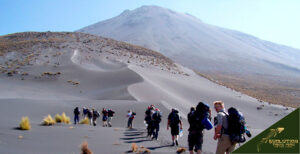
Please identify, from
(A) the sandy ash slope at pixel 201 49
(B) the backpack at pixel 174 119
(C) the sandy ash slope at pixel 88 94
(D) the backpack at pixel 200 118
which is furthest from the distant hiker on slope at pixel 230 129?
(A) the sandy ash slope at pixel 201 49

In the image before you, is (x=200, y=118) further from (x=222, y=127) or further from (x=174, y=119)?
(x=174, y=119)

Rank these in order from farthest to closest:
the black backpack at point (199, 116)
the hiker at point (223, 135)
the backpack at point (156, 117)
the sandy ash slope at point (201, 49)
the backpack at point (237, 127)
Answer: the sandy ash slope at point (201, 49)
the backpack at point (156, 117)
the black backpack at point (199, 116)
the hiker at point (223, 135)
the backpack at point (237, 127)

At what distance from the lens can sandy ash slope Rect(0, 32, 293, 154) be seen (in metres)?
9.04

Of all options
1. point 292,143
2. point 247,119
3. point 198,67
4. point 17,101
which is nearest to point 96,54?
point 17,101

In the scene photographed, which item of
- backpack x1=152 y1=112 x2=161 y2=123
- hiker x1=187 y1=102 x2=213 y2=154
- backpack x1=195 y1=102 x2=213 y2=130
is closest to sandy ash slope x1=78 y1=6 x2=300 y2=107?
backpack x1=152 y1=112 x2=161 y2=123

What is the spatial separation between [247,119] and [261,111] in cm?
524

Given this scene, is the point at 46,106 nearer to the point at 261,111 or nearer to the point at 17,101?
the point at 17,101

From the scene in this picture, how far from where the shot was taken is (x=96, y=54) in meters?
47.5

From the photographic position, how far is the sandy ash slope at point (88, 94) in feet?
29.7

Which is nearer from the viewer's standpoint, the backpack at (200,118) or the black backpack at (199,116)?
the backpack at (200,118)

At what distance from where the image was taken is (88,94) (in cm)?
2836

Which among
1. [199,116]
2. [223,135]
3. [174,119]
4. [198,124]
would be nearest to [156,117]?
[174,119]

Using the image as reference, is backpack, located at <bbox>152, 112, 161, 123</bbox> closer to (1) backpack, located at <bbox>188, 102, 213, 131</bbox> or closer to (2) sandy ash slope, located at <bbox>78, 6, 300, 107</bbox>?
(1) backpack, located at <bbox>188, 102, 213, 131</bbox>

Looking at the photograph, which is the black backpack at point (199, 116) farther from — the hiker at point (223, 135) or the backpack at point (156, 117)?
the backpack at point (156, 117)
